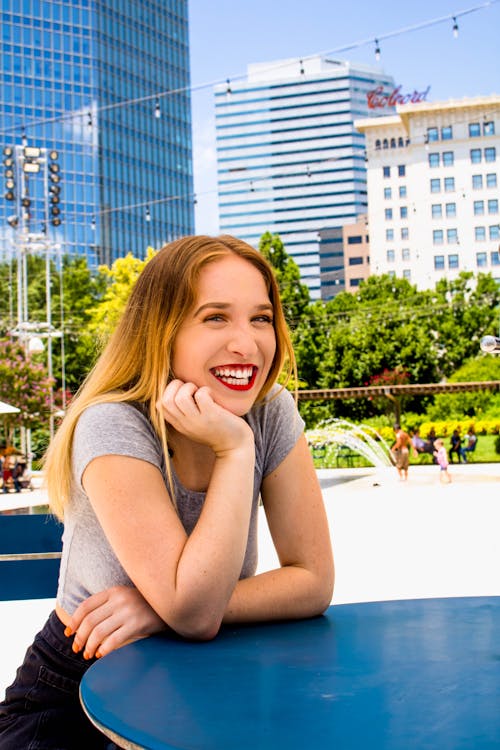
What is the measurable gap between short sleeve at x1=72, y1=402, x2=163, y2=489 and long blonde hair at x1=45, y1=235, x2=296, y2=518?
0.03 metres

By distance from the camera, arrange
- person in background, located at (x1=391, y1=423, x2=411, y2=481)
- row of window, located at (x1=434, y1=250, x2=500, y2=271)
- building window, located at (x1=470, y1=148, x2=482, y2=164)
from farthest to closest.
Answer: building window, located at (x1=470, y1=148, x2=482, y2=164), row of window, located at (x1=434, y1=250, x2=500, y2=271), person in background, located at (x1=391, y1=423, x2=411, y2=481)

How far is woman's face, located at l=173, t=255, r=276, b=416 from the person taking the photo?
1.69m

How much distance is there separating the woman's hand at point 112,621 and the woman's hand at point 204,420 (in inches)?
11.3

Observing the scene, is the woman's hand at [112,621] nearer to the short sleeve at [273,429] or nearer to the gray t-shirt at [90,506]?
the gray t-shirt at [90,506]

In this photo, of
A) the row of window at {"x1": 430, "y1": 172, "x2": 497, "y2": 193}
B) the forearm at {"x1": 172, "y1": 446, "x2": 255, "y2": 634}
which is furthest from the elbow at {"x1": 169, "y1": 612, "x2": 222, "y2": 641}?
the row of window at {"x1": 430, "y1": 172, "x2": 497, "y2": 193}

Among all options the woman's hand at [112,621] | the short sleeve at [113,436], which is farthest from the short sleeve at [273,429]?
the woman's hand at [112,621]

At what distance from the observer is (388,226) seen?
8156 centimetres

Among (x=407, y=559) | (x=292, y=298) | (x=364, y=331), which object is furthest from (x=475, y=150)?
(x=407, y=559)

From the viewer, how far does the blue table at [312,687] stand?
0.96 m

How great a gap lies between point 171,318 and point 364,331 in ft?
Answer: 152

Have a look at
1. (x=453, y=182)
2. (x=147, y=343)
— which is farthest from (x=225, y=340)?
(x=453, y=182)

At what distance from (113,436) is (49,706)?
465mm

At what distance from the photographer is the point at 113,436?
159cm

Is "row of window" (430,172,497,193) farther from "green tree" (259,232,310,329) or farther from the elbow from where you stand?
the elbow
